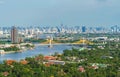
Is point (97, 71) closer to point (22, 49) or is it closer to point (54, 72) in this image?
point (54, 72)

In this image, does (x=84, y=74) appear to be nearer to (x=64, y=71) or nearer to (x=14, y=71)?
A: (x=64, y=71)

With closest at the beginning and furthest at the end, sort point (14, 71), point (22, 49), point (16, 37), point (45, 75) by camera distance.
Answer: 1. point (45, 75)
2. point (14, 71)
3. point (22, 49)
4. point (16, 37)

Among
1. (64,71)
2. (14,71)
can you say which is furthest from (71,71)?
(14,71)

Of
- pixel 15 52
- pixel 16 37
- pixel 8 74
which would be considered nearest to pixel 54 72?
pixel 8 74

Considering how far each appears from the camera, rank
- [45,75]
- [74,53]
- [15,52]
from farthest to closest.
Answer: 1. [15,52]
2. [74,53]
3. [45,75]

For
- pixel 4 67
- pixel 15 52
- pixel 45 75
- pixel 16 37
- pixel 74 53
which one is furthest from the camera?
pixel 16 37

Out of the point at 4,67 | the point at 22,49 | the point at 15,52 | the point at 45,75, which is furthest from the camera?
the point at 22,49

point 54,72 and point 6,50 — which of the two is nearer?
point 54,72

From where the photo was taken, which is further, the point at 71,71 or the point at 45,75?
the point at 71,71
